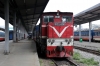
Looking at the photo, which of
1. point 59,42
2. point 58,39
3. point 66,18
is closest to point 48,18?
point 66,18

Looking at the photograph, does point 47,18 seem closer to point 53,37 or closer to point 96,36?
point 53,37

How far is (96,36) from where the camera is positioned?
1508 inches

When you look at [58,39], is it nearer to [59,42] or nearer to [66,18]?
[59,42]

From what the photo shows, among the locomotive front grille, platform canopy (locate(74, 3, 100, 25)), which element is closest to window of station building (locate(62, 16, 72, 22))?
the locomotive front grille

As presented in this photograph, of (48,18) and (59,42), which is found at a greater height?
(48,18)

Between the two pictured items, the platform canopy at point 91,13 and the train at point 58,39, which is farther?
the platform canopy at point 91,13

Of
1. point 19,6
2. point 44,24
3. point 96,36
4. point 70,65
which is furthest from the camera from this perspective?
point 96,36

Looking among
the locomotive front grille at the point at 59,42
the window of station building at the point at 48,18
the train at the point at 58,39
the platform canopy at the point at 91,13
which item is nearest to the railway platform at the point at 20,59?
the train at the point at 58,39

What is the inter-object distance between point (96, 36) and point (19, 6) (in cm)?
2125

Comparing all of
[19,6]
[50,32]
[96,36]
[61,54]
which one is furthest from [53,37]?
[96,36]

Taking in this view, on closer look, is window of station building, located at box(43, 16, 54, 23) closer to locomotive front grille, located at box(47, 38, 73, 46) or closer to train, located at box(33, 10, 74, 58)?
train, located at box(33, 10, 74, 58)

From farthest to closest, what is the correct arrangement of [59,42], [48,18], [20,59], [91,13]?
1. [91,13]
2. [48,18]
3. [59,42]
4. [20,59]

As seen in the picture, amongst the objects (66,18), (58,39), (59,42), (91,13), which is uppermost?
(91,13)

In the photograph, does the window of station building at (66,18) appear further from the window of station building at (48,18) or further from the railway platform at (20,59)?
the railway platform at (20,59)
